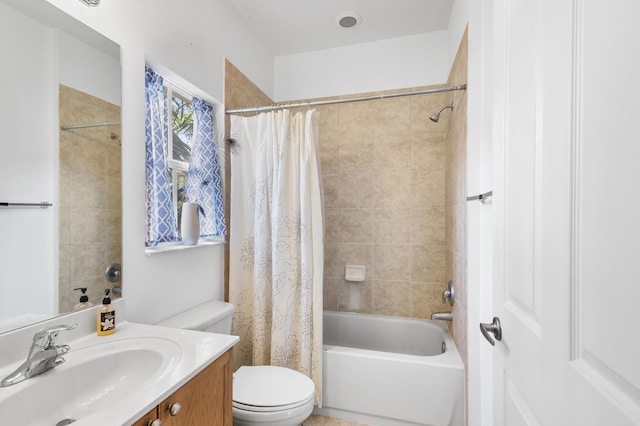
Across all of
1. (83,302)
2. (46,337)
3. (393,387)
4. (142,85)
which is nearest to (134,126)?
(142,85)

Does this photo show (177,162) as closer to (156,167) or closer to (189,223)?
(156,167)

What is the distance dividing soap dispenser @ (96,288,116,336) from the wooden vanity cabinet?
472mm

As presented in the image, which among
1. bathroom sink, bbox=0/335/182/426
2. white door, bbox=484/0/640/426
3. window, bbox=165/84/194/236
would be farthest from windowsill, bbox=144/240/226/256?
white door, bbox=484/0/640/426

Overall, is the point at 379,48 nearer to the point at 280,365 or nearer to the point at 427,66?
the point at 427,66

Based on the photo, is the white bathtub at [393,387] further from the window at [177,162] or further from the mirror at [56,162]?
the mirror at [56,162]

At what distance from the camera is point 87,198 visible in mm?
1114

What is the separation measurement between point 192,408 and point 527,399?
896 mm

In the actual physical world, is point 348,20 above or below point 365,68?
above

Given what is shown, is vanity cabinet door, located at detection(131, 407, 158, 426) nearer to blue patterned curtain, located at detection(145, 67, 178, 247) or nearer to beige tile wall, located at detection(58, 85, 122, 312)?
beige tile wall, located at detection(58, 85, 122, 312)

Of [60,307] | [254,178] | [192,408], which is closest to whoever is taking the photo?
[192,408]

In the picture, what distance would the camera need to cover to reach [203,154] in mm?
1770

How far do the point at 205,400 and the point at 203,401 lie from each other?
0.01 metres

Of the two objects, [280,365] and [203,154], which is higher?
[203,154]

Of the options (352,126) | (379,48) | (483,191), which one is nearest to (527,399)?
(483,191)
